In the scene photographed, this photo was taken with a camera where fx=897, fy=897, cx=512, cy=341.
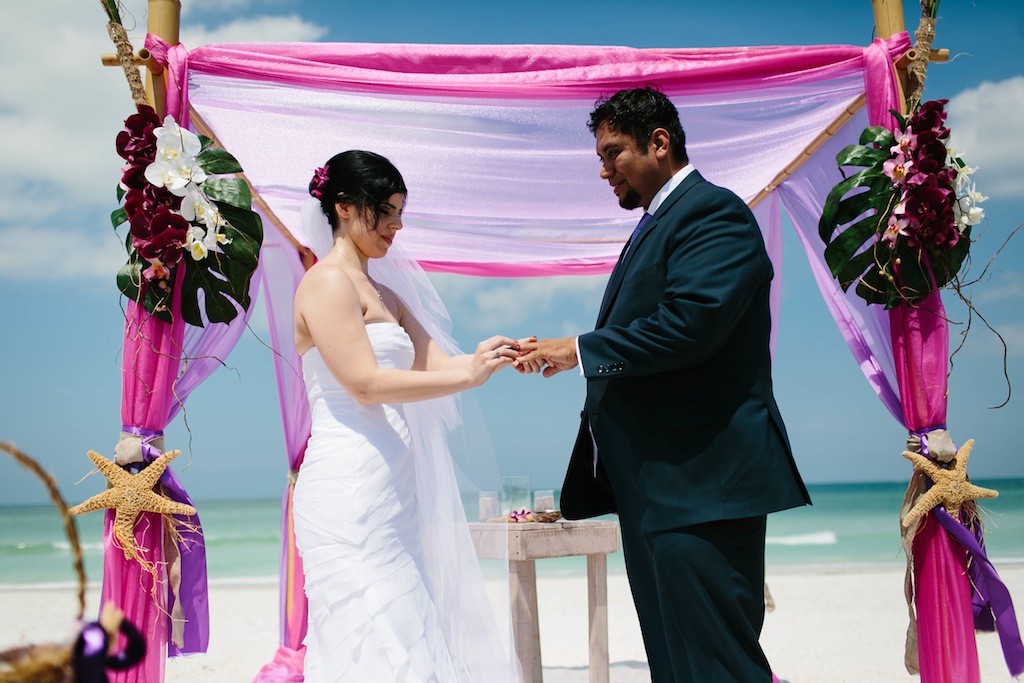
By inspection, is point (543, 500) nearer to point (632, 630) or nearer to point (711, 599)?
point (711, 599)

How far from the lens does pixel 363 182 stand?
128 inches

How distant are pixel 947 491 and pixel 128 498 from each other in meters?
3.38

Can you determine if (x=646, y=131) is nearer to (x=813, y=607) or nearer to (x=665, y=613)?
(x=665, y=613)

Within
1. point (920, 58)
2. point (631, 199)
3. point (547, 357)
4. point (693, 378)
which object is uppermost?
point (920, 58)

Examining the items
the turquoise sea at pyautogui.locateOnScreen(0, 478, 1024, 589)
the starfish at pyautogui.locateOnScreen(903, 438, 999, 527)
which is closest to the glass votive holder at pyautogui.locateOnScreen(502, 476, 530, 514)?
the starfish at pyautogui.locateOnScreen(903, 438, 999, 527)

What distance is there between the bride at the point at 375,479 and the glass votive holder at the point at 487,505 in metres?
0.08

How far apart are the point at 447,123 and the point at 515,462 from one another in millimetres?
1695

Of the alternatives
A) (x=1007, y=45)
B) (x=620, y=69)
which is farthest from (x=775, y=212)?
(x=1007, y=45)

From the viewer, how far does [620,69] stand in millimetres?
4059

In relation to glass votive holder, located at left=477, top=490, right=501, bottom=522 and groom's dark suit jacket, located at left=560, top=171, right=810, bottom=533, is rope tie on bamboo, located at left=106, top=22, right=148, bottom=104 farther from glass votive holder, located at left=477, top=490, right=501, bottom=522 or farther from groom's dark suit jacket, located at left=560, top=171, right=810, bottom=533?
groom's dark suit jacket, located at left=560, top=171, right=810, bottom=533

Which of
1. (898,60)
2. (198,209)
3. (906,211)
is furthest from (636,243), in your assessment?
(898,60)

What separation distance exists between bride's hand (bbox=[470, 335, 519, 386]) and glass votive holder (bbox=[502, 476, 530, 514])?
163cm

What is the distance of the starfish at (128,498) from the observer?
3.54 meters

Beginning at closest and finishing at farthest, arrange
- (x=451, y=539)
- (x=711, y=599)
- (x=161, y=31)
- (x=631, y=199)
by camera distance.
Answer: (x=711, y=599), (x=631, y=199), (x=451, y=539), (x=161, y=31)
